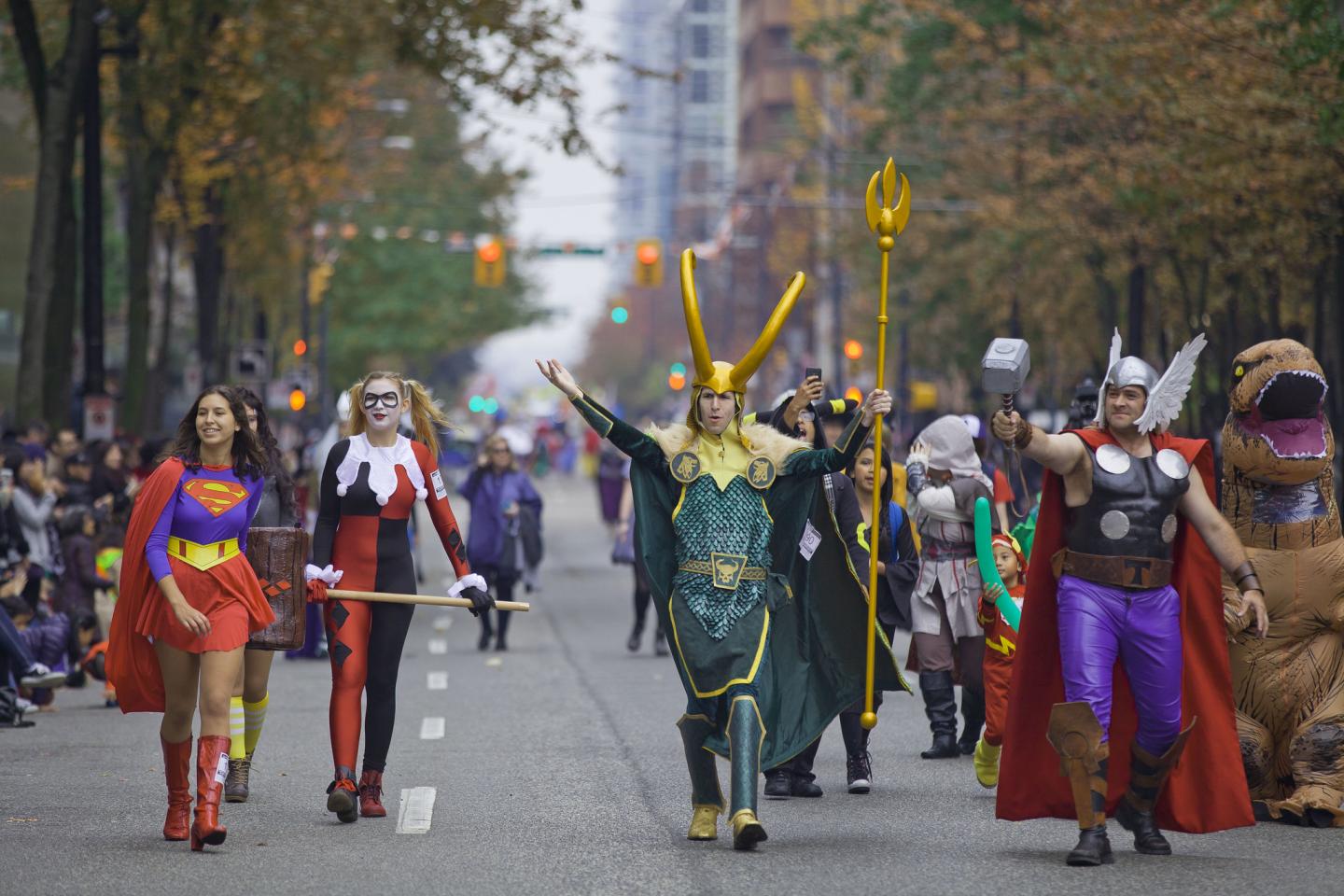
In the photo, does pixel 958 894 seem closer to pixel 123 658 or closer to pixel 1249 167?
pixel 123 658

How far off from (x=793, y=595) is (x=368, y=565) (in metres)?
1.75

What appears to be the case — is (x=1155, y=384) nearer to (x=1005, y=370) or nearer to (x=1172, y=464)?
(x=1172, y=464)

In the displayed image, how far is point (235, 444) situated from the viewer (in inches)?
352

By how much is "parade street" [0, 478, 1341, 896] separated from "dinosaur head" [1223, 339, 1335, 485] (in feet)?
5.02

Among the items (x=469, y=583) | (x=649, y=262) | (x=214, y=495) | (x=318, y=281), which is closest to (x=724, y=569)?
(x=469, y=583)

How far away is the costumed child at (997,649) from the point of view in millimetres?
10258

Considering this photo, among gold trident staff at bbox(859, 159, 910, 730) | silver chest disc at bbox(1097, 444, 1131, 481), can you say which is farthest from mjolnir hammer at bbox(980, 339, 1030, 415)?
gold trident staff at bbox(859, 159, 910, 730)

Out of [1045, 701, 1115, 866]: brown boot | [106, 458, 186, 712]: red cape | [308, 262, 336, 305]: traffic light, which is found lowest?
[1045, 701, 1115, 866]: brown boot

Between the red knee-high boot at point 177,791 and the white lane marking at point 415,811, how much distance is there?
0.84 metres

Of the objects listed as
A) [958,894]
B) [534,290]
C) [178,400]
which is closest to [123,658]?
[958,894]

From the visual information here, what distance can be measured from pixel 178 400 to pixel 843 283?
59.5 ft

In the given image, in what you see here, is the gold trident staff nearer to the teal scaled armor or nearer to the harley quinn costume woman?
the teal scaled armor

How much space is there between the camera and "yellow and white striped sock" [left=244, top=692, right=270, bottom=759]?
9.98 meters

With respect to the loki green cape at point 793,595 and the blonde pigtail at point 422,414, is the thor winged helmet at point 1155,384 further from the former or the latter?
the blonde pigtail at point 422,414
